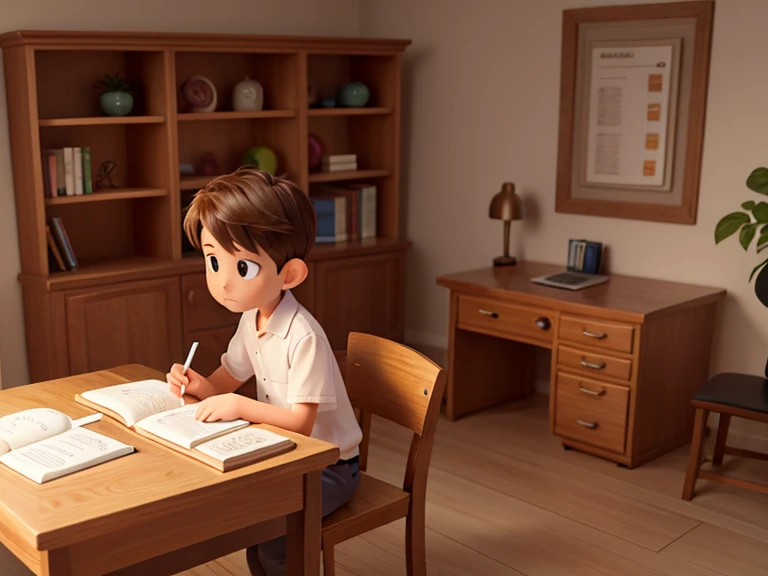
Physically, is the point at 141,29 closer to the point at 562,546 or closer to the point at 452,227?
the point at 452,227

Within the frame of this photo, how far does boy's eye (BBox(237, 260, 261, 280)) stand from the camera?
6.63 feet

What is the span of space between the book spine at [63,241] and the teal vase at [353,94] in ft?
5.23

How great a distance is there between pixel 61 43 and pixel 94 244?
3.10ft

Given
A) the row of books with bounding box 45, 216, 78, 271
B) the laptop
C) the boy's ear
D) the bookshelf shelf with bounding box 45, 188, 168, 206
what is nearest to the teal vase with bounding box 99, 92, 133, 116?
Answer: the bookshelf shelf with bounding box 45, 188, 168, 206

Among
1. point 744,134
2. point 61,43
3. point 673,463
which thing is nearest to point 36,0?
point 61,43

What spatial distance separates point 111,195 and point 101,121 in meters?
0.30

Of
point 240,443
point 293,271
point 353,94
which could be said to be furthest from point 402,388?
point 353,94

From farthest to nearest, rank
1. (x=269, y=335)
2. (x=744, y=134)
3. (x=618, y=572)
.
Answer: (x=744, y=134), (x=618, y=572), (x=269, y=335)

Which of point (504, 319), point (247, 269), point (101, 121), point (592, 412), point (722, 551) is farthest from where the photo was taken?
point (504, 319)

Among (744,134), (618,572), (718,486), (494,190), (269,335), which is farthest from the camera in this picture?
(494,190)

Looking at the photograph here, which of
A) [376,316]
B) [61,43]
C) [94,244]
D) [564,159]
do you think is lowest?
[376,316]

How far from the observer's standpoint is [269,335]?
2145mm

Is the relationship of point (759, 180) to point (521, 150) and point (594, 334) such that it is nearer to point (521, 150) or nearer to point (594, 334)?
point (594, 334)

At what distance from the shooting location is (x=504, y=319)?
3.90 m
